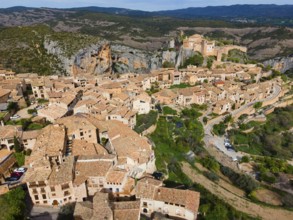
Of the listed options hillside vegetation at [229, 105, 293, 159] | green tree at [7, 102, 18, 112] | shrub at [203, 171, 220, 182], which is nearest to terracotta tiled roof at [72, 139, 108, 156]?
shrub at [203, 171, 220, 182]

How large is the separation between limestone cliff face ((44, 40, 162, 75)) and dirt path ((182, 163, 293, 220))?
55.5 meters

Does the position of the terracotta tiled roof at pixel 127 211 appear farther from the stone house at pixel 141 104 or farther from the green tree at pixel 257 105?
the green tree at pixel 257 105

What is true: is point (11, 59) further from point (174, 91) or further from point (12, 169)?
point (12, 169)

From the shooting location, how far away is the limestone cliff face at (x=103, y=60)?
281 ft

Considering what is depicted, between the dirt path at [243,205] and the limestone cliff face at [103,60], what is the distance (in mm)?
55468

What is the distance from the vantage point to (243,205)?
39.9 metres

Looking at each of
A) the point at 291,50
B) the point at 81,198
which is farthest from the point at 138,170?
the point at 291,50

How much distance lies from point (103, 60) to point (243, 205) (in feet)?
219

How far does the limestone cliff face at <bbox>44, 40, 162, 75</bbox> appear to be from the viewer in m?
85.5

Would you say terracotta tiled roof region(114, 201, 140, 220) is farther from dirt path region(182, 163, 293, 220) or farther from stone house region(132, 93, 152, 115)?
stone house region(132, 93, 152, 115)

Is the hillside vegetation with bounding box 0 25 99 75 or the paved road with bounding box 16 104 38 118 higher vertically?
the hillside vegetation with bounding box 0 25 99 75

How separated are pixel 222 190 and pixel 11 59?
75.3 metres

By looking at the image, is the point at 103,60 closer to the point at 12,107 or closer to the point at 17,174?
the point at 12,107

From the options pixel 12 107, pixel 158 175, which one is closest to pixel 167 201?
pixel 158 175
